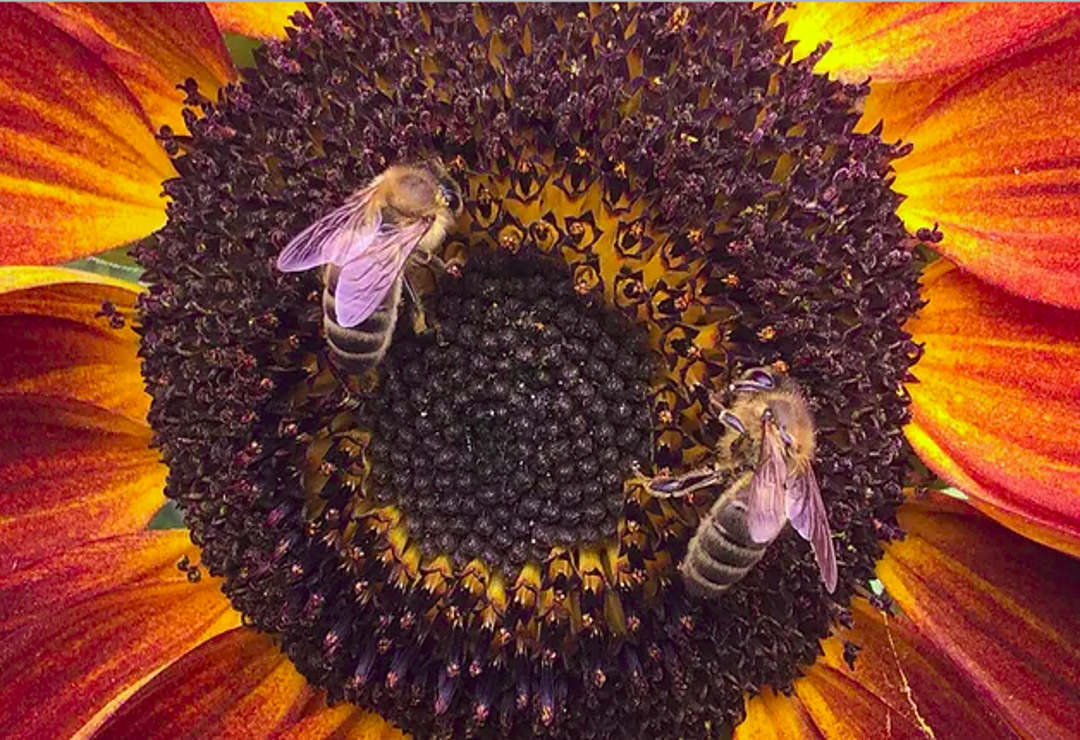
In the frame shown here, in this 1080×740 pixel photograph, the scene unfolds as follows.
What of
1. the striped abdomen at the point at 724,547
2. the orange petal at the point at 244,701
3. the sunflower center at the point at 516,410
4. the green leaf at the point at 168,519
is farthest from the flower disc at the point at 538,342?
the green leaf at the point at 168,519

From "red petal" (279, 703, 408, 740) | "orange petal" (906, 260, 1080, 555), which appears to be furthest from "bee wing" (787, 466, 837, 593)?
"red petal" (279, 703, 408, 740)

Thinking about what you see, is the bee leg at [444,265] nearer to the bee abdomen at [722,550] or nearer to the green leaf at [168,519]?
the bee abdomen at [722,550]

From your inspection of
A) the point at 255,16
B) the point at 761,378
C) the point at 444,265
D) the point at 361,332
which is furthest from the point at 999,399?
the point at 255,16

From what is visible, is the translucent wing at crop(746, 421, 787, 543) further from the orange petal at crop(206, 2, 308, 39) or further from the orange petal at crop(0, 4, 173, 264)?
the orange petal at crop(0, 4, 173, 264)

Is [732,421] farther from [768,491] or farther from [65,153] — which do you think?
[65,153]

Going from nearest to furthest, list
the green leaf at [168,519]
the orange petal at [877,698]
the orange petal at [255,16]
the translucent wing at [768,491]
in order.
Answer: the translucent wing at [768,491], the orange petal at [255,16], the orange petal at [877,698], the green leaf at [168,519]
